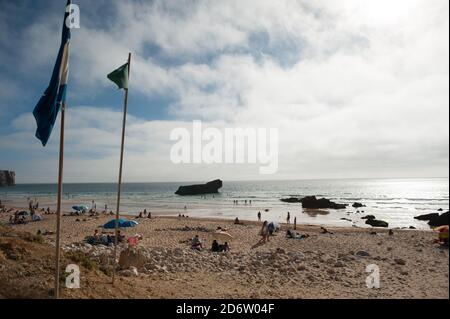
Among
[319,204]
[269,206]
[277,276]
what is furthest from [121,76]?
[269,206]

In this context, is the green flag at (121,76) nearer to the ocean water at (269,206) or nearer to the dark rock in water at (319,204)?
the ocean water at (269,206)

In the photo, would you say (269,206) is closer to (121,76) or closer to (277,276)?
(277,276)

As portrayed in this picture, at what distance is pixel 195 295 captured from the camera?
9758 mm

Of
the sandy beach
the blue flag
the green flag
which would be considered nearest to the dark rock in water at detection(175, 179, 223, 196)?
the sandy beach

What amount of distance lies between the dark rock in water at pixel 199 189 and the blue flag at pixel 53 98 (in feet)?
372

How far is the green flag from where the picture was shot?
9070 mm

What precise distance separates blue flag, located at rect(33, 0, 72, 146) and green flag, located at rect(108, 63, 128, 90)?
1.86 metres

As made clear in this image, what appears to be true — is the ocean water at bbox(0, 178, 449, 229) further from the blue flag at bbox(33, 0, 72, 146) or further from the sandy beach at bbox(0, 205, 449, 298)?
the blue flag at bbox(33, 0, 72, 146)

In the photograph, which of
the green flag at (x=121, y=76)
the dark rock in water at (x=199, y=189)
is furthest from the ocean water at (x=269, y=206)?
the green flag at (x=121, y=76)

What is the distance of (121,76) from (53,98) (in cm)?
256

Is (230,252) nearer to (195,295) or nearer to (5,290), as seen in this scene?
(195,295)

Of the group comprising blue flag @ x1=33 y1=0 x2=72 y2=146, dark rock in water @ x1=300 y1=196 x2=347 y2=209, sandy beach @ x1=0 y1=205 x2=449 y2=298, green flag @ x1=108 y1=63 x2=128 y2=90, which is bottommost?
dark rock in water @ x1=300 y1=196 x2=347 y2=209
